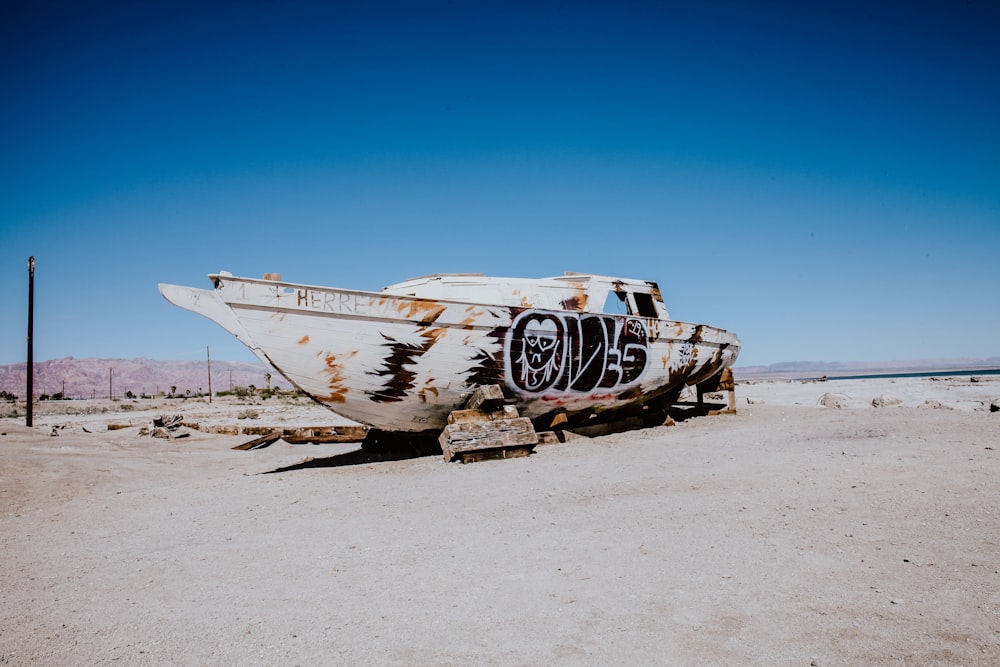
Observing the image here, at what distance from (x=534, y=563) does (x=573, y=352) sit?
5.00 meters

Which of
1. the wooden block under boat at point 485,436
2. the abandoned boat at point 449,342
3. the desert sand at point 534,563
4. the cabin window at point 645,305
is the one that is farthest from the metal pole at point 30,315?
the cabin window at point 645,305

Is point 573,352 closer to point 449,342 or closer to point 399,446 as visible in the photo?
point 449,342

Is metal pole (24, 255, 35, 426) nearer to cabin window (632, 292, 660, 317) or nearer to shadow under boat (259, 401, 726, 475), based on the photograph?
shadow under boat (259, 401, 726, 475)

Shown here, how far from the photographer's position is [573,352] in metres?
7.93

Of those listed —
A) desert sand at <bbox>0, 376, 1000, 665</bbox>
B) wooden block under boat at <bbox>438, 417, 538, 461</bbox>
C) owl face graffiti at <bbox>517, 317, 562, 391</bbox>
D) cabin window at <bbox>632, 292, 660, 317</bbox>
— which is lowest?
desert sand at <bbox>0, 376, 1000, 665</bbox>

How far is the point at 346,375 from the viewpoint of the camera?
6.70 meters

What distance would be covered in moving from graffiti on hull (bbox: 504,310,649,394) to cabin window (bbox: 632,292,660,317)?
33.5 inches

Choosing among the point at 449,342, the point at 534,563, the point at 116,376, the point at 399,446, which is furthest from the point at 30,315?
the point at 116,376

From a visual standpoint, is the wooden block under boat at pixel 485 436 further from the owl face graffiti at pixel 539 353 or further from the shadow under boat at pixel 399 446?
the shadow under boat at pixel 399 446

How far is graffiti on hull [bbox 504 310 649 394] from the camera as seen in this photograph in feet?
24.8

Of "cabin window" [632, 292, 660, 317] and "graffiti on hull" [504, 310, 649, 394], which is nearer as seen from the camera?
"graffiti on hull" [504, 310, 649, 394]

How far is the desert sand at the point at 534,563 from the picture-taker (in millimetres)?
2219

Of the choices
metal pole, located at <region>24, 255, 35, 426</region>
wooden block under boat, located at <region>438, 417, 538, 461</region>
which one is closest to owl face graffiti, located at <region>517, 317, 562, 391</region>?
wooden block under boat, located at <region>438, 417, 538, 461</region>

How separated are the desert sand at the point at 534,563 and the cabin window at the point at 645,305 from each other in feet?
12.5
